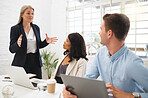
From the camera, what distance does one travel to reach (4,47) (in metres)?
3.19

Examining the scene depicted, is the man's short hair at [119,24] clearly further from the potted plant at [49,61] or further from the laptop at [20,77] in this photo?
the potted plant at [49,61]

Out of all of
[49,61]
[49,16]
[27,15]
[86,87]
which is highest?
[49,16]

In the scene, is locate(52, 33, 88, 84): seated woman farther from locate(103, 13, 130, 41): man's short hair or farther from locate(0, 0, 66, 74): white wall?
locate(0, 0, 66, 74): white wall

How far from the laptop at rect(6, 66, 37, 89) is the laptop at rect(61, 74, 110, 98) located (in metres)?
0.53

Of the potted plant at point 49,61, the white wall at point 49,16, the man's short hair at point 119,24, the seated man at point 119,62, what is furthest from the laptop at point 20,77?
the potted plant at point 49,61

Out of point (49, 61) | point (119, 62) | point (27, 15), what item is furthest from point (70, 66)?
point (49, 61)

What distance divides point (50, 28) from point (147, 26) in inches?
106

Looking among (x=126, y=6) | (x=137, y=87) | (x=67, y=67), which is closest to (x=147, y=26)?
(x=126, y=6)

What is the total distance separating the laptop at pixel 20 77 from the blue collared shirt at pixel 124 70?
67 centimetres

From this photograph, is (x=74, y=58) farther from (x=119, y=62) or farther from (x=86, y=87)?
(x=86, y=87)

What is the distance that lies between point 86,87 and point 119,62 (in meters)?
0.45

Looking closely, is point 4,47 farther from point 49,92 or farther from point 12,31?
point 49,92

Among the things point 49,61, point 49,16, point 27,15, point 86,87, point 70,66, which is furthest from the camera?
point 49,16

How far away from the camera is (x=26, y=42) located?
215 centimetres
